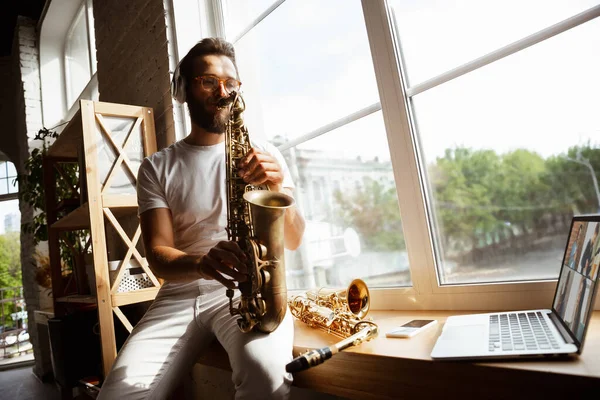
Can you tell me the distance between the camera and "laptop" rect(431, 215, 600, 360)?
3.03 ft

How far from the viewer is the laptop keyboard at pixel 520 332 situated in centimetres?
98

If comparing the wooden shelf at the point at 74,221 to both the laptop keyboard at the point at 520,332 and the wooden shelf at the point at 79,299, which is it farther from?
the laptop keyboard at the point at 520,332

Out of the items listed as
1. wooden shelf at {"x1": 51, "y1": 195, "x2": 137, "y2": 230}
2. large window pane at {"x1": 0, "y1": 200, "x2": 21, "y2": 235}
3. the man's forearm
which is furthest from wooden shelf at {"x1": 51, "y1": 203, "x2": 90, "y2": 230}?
large window pane at {"x1": 0, "y1": 200, "x2": 21, "y2": 235}

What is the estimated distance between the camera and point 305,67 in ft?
7.39

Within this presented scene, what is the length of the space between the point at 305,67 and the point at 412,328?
4.69 ft

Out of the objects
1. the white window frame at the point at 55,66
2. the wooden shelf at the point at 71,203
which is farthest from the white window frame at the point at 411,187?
the white window frame at the point at 55,66

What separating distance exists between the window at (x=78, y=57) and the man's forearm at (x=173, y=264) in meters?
3.76

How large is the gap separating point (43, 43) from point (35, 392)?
4.20 m

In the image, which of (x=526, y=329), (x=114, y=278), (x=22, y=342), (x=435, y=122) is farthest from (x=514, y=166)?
(x=22, y=342)

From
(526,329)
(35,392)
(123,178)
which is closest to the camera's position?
(526,329)

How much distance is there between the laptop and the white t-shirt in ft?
2.89

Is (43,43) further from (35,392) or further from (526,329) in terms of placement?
(526,329)

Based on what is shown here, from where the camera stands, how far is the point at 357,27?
1940mm

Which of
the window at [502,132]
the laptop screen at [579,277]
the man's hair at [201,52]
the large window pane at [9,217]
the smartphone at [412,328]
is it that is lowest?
the smartphone at [412,328]
